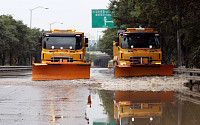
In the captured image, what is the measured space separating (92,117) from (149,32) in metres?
14.5

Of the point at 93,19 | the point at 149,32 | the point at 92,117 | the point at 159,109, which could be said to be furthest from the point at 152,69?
the point at 93,19

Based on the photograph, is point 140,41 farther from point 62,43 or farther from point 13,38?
point 13,38

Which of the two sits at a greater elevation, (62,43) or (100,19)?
(100,19)

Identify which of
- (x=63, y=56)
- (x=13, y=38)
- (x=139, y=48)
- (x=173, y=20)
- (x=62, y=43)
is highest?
(x=13, y=38)

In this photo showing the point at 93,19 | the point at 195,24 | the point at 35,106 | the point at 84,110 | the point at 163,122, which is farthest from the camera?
the point at 93,19

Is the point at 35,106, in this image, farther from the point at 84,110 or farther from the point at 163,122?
the point at 163,122

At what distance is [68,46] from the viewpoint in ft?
67.7

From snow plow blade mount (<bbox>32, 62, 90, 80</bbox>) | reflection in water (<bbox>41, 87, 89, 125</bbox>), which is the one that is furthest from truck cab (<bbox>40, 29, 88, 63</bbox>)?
reflection in water (<bbox>41, 87, 89, 125</bbox>)

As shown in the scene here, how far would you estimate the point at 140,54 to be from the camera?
2041cm

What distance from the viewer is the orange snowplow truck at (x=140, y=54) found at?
2003cm

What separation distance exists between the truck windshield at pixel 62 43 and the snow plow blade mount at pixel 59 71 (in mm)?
1893

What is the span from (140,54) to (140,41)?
2.98ft

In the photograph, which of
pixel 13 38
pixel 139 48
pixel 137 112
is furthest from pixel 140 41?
pixel 13 38

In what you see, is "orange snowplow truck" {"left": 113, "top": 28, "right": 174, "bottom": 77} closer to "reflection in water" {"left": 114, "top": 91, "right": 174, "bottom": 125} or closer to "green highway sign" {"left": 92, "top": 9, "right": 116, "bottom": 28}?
"reflection in water" {"left": 114, "top": 91, "right": 174, "bottom": 125}
